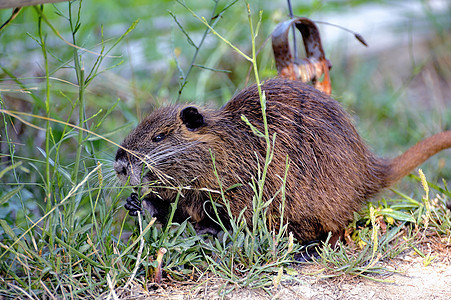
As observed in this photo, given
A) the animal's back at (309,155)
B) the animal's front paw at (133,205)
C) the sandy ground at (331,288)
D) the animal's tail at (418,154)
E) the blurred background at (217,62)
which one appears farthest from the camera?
the blurred background at (217,62)

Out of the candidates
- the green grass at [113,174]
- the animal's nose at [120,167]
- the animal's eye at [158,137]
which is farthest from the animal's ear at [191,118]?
the animal's nose at [120,167]

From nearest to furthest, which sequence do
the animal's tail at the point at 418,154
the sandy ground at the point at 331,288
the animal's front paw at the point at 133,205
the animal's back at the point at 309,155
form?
the sandy ground at the point at 331,288 < the animal's front paw at the point at 133,205 < the animal's back at the point at 309,155 < the animal's tail at the point at 418,154

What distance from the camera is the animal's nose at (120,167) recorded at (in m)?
2.38

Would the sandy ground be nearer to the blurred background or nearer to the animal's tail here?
the animal's tail

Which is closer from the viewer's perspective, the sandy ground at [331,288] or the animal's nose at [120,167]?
the sandy ground at [331,288]

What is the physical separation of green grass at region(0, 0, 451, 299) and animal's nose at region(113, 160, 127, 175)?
112 mm

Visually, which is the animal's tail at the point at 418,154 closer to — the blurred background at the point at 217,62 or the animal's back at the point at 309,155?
the animal's back at the point at 309,155

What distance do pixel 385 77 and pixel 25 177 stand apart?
156 inches

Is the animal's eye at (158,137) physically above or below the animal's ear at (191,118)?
below

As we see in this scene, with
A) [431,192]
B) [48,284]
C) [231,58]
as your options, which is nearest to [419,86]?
[231,58]

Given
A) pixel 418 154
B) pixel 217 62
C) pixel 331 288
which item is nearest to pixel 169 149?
pixel 331 288

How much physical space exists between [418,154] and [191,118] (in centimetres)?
125

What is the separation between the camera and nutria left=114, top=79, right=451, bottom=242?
2.46 m

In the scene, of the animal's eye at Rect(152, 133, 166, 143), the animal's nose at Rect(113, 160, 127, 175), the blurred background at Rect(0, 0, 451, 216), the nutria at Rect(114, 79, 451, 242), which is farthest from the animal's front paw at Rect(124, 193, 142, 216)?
the blurred background at Rect(0, 0, 451, 216)
